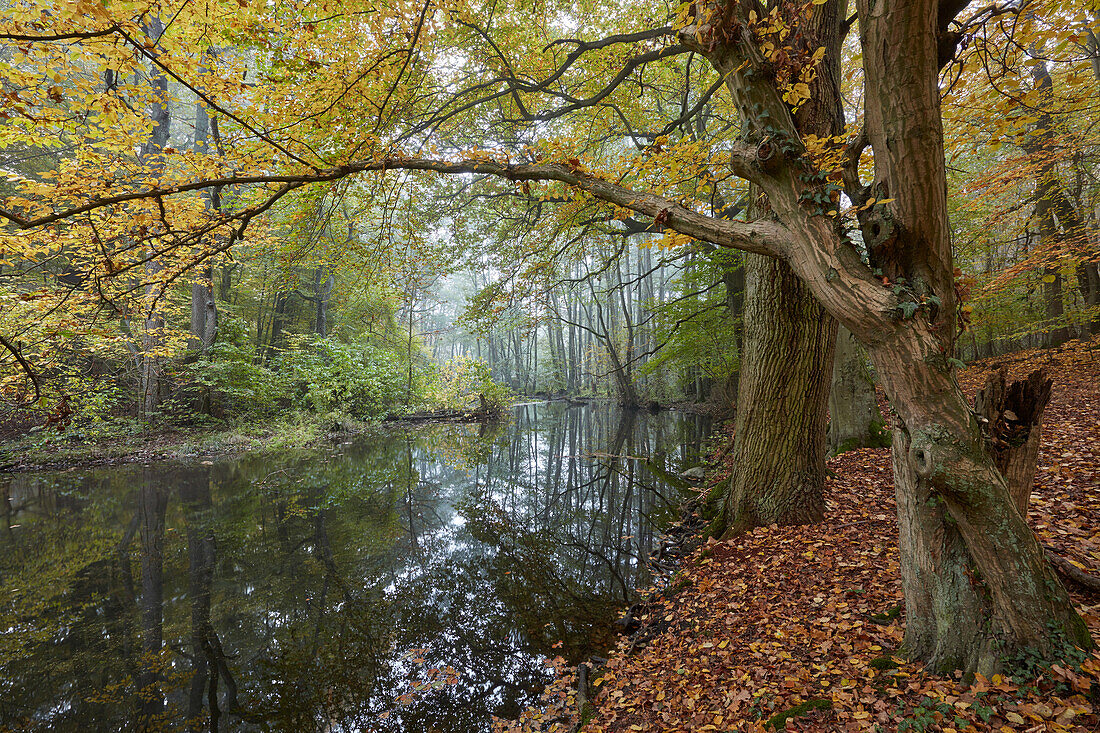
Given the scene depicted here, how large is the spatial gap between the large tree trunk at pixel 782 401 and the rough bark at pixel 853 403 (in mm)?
2819

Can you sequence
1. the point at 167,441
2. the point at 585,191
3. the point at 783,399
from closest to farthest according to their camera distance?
the point at 585,191 → the point at 783,399 → the point at 167,441

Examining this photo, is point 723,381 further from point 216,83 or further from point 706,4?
point 216,83

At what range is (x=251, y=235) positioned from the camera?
4246 millimetres

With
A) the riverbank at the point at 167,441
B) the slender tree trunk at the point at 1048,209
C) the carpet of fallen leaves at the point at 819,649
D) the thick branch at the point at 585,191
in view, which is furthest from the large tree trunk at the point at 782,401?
the riverbank at the point at 167,441

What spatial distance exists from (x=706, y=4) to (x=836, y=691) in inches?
163

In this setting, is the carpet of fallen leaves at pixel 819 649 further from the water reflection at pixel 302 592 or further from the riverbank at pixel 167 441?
the riverbank at pixel 167 441

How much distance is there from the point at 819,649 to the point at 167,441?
15357 mm

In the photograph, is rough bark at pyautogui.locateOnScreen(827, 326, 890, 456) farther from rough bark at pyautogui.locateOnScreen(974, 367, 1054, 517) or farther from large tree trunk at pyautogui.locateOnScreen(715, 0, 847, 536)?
rough bark at pyautogui.locateOnScreen(974, 367, 1054, 517)

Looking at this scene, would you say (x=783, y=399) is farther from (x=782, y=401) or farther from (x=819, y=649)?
(x=819, y=649)

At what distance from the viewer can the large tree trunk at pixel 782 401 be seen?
4.36 meters

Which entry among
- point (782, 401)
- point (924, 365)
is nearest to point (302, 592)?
point (782, 401)

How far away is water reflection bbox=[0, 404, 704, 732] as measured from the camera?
11.0 ft

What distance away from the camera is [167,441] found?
11750 mm

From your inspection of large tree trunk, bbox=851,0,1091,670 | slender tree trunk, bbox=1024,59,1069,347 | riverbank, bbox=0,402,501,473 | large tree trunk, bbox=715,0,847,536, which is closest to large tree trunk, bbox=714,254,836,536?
large tree trunk, bbox=715,0,847,536
